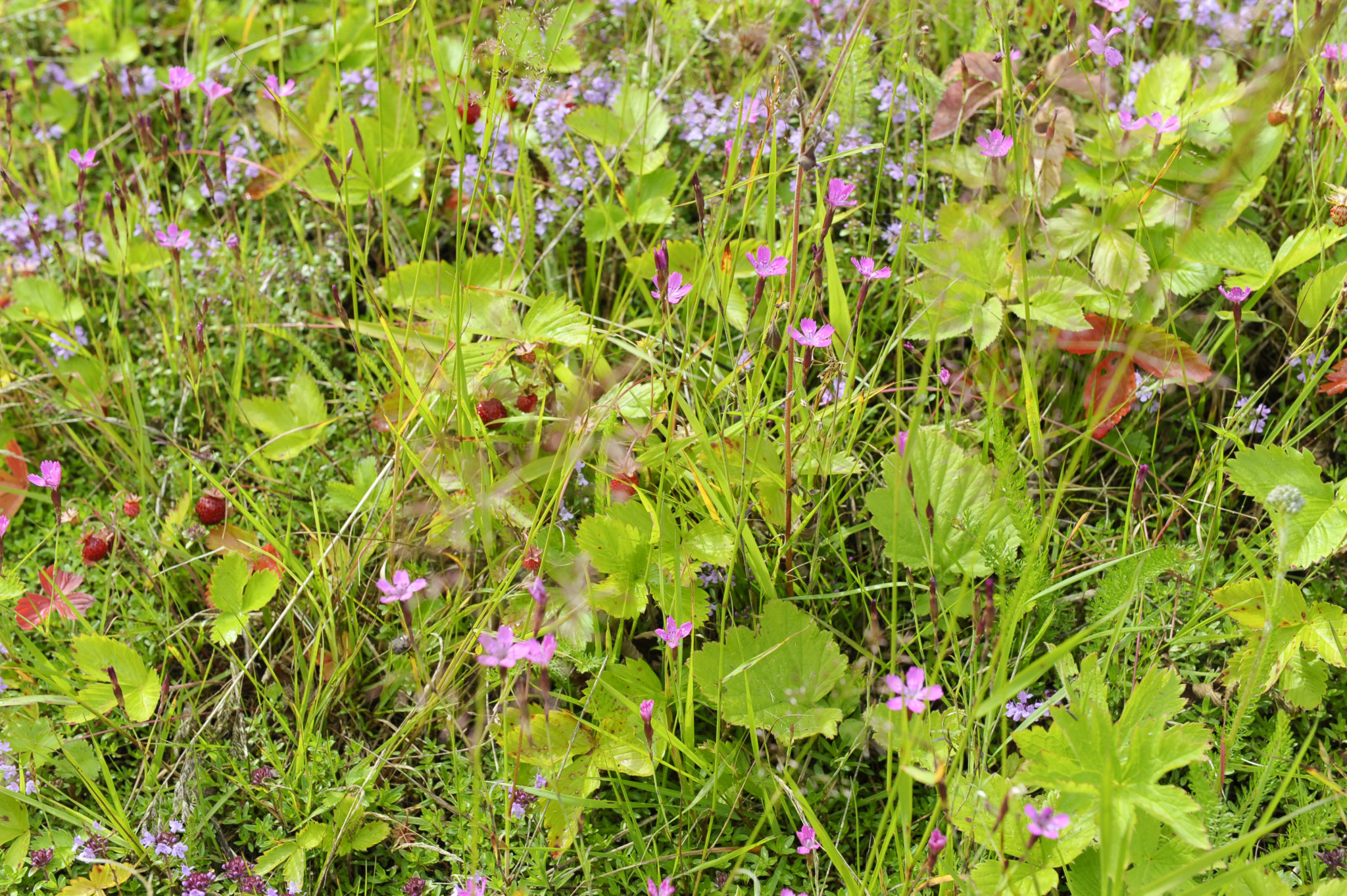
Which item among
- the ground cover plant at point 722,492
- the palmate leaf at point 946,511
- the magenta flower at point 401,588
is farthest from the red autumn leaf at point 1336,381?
the magenta flower at point 401,588

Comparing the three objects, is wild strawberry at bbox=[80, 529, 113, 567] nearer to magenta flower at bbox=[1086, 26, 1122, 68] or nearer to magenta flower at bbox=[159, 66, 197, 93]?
magenta flower at bbox=[159, 66, 197, 93]

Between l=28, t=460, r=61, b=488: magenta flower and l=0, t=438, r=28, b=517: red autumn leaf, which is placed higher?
l=28, t=460, r=61, b=488: magenta flower

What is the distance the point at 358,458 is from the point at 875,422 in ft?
3.49

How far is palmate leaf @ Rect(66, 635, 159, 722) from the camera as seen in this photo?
1.66m

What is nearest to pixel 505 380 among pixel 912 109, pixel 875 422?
pixel 875 422

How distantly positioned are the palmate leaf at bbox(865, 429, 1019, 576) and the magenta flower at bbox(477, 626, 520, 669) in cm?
70

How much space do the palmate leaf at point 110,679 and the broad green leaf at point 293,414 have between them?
18.5 inches

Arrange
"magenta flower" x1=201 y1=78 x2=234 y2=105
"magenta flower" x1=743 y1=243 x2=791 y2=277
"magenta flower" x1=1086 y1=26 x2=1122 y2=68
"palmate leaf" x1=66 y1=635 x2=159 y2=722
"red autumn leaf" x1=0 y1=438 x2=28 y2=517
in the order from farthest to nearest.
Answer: "magenta flower" x1=201 y1=78 x2=234 y2=105
"red autumn leaf" x1=0 y1=438 x2=28 y2=517
"magenta flower" x1=1086 y1=26 x2=1122 y2=68
"palmate leaf" x1=66 y1=635 x2=159 y2=722
"magenta flower" x1=743 y1=243 x2=791 y2=277

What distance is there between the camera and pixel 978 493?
1712 millimetres

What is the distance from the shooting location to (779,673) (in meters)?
1.60

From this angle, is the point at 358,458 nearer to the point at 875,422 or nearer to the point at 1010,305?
the point at 875,422

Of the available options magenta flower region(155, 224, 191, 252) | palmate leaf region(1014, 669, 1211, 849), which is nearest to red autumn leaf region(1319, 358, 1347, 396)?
palmate leaf region(1014, 669, 1211, 849)

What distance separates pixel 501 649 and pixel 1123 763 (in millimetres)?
836

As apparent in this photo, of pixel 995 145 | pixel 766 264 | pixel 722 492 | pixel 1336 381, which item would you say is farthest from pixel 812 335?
pixel 1336 381
